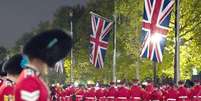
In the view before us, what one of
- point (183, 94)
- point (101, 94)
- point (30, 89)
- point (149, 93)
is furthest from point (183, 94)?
point (30, 89)

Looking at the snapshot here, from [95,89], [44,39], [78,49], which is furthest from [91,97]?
[78,49]

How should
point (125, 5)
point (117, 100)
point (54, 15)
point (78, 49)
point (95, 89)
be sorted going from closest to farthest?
point (117, 100) → point (95, 89) → point (125, 5) → point (78, 49) → point (54, 15)

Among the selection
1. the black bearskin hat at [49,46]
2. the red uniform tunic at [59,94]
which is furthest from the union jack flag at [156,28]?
the black bearskin hat at [49,46]

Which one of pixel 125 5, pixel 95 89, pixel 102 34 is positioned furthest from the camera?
pixel 125 5

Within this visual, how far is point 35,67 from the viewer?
690cm

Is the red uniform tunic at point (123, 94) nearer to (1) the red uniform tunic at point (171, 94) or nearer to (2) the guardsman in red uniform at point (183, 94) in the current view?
(1) the red uniform tunic at point (171, 94)

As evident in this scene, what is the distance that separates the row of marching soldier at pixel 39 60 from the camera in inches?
265

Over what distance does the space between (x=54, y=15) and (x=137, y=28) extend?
5558 cm

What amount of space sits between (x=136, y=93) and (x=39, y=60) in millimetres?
22393

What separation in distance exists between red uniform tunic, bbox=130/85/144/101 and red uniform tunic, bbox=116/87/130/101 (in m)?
0.56

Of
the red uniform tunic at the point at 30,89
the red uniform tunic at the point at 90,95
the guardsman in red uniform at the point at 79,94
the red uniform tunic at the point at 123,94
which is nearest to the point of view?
the red uniform tunic at the point at 30,89

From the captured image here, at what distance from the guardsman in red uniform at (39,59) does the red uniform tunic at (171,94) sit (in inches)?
782

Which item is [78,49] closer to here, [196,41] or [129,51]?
[129,51]

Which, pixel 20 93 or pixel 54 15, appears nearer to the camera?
pixel 20 93
